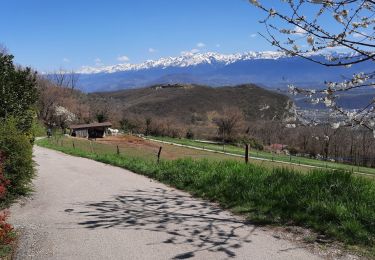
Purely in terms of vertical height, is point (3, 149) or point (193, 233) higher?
point (3, 149)

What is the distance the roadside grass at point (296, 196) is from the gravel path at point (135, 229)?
555 mm

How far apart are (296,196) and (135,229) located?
10.8ft

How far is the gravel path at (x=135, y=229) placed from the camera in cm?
679

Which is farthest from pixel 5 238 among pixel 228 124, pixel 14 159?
pixel 228 124

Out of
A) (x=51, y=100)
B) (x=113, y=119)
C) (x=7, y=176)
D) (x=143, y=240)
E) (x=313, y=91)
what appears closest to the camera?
(x=313, y=91)

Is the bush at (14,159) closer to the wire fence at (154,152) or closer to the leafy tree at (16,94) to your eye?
the leafy tree at (16,94)

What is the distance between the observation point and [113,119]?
337ft

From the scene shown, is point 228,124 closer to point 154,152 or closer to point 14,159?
point 154,152

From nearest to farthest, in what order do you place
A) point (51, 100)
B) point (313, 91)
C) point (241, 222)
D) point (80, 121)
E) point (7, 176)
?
point (313, 91), point (241, 222), point (7, 176), point (51, 100), point (80, 121)

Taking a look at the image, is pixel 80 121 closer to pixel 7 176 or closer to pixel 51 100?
pixel 51 100

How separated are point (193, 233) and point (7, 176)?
17.1ft

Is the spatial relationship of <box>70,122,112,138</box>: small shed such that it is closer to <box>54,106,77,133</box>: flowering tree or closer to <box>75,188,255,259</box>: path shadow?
<box>54,106,77,133</box>: flowering tree

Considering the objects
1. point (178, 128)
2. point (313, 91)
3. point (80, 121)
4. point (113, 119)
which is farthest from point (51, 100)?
point (313, 91)

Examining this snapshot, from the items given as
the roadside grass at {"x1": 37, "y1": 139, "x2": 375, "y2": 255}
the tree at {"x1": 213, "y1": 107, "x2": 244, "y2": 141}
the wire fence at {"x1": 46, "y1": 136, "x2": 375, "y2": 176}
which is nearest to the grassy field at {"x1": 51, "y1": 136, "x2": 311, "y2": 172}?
the wire fence at {"x1": 46, "y1": 136, "x2": 375, "y2": 176}
